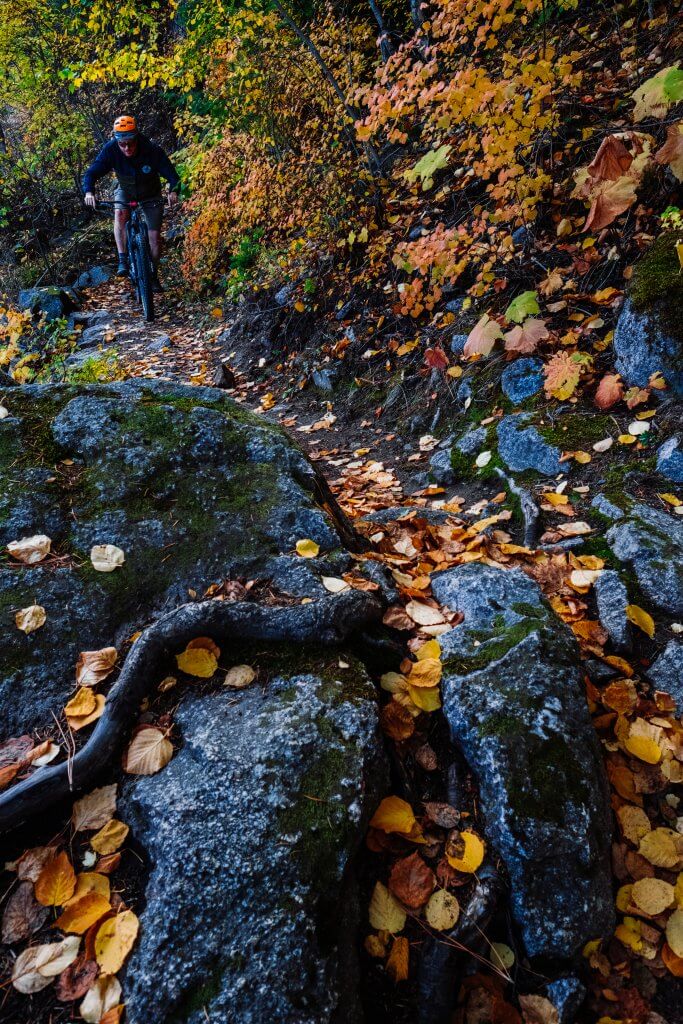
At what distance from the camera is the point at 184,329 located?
8.78 meters

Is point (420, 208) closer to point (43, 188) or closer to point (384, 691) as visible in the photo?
point (384, 691)

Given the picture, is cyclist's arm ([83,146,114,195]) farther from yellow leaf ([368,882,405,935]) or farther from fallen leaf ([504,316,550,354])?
yellow leaf ([368,882,405,935])

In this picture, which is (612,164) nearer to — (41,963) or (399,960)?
(399,960)

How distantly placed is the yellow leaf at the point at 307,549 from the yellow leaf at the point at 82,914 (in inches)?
49.2

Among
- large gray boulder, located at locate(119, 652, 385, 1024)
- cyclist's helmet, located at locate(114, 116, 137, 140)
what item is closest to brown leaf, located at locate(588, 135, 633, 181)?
large gray boulder, located at locate(119, 652, 385, 1024)

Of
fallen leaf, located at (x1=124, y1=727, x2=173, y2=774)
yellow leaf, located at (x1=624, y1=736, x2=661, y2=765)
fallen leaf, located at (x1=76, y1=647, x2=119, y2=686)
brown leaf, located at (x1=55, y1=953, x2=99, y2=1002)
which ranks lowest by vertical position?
yellow leaf, located at (x1=624, y1=736, x2=661, y2=765)

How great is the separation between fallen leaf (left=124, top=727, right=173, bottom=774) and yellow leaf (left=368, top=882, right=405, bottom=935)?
70 centimetres

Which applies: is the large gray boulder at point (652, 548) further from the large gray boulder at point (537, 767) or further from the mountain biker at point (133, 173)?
the mountain biker at point (133, 173)

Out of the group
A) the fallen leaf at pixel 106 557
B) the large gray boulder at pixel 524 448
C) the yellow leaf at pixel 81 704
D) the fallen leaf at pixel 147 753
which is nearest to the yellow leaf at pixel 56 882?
the fallen leaf at pixel 147 753

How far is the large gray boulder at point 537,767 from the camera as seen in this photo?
4.79 feet

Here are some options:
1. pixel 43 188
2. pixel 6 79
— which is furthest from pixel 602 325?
pixel 6 79

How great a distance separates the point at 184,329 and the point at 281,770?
8542 millimetres

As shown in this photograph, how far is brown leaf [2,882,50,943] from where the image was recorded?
127 centimetres

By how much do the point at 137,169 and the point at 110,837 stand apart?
26.4ft
